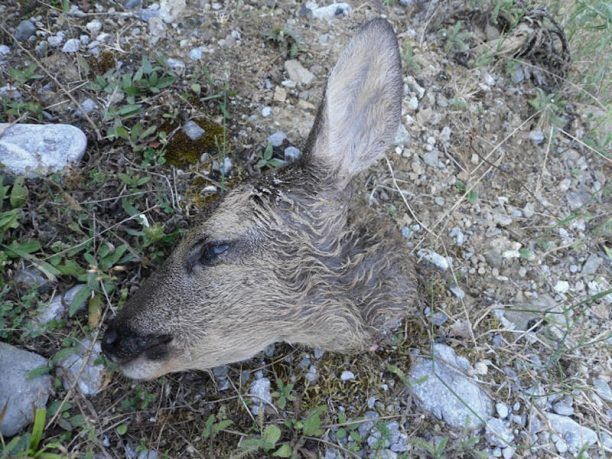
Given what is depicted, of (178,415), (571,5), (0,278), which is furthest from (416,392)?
(571,5)

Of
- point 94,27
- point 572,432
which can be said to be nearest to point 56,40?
point 94,27

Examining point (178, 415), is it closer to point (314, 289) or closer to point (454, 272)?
point (314, 289)

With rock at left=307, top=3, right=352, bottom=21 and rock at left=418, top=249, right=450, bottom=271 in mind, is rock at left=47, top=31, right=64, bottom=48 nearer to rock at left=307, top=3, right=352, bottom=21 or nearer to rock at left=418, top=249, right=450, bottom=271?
rock at left=307, top=3, right=352, bottom=21

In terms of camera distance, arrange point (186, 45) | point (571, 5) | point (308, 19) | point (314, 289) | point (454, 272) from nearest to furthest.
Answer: point (314, 289) → point (454, 272) → point (186, 45) → point (308, 19) → point (571, 5)

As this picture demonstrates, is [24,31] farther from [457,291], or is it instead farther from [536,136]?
[536,136]

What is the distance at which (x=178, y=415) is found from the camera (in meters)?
3.05

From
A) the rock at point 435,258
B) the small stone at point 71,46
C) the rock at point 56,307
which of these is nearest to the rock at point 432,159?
the rock at point 435,258

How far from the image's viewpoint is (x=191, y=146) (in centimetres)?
374

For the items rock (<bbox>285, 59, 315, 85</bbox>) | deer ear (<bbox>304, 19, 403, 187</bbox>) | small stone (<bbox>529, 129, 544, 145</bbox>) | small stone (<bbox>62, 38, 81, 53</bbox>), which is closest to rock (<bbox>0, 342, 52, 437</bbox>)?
deer ear (<bbox>304, 19, 403, 187</bbox>)

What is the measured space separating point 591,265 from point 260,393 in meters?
2.31

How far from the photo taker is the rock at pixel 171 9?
4.18m

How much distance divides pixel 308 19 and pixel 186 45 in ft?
3.03

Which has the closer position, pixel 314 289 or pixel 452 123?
pixel 314 289

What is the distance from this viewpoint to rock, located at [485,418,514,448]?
3.11 m
